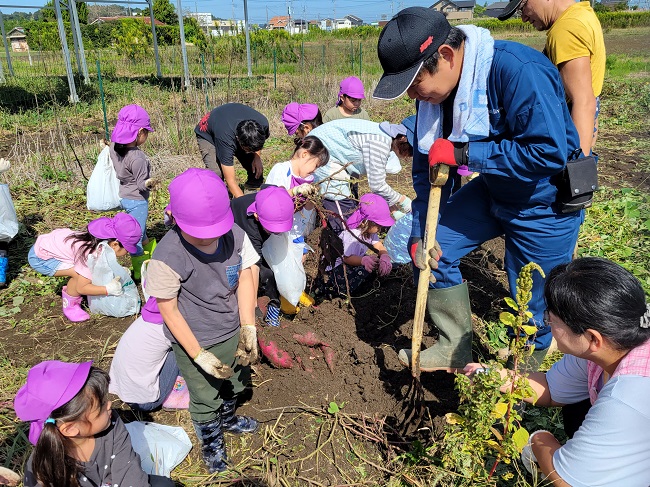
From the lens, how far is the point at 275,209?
2766mm

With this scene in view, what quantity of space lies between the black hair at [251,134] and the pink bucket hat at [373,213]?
1035 mm

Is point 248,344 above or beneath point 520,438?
beneath

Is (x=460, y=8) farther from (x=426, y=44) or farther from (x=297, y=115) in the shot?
(x=426, y=44)

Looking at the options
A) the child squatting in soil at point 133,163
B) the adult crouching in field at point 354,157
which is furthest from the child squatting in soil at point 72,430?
the child squatting in soil at point 133,163

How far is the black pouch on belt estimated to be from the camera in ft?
6.66

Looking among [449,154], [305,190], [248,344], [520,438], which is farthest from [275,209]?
[520,438]

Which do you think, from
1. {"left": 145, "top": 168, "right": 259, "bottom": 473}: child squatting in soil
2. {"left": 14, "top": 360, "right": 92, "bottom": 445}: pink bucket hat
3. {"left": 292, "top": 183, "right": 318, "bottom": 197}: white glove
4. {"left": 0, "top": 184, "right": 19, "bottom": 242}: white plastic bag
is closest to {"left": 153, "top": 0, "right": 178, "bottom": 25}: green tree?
{"left": 0, "top": 184, "right": 19, "bottom": 242}: white plastic bag

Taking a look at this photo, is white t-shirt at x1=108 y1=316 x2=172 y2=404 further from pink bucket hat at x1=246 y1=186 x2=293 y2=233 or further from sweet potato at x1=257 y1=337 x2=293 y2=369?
pink bucket hat at x1=246 y1=186 x2=293 y2=233

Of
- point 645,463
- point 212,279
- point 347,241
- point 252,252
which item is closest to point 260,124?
point 347,241

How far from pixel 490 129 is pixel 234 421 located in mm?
1870

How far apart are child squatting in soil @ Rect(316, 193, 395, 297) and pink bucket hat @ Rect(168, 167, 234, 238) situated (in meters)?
1.60

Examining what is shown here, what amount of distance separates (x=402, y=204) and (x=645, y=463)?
9.37 ft

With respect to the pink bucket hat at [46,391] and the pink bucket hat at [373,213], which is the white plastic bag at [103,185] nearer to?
the pink bucket hat at [373,213]

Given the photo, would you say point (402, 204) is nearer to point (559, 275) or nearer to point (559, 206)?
point (559, 206)
